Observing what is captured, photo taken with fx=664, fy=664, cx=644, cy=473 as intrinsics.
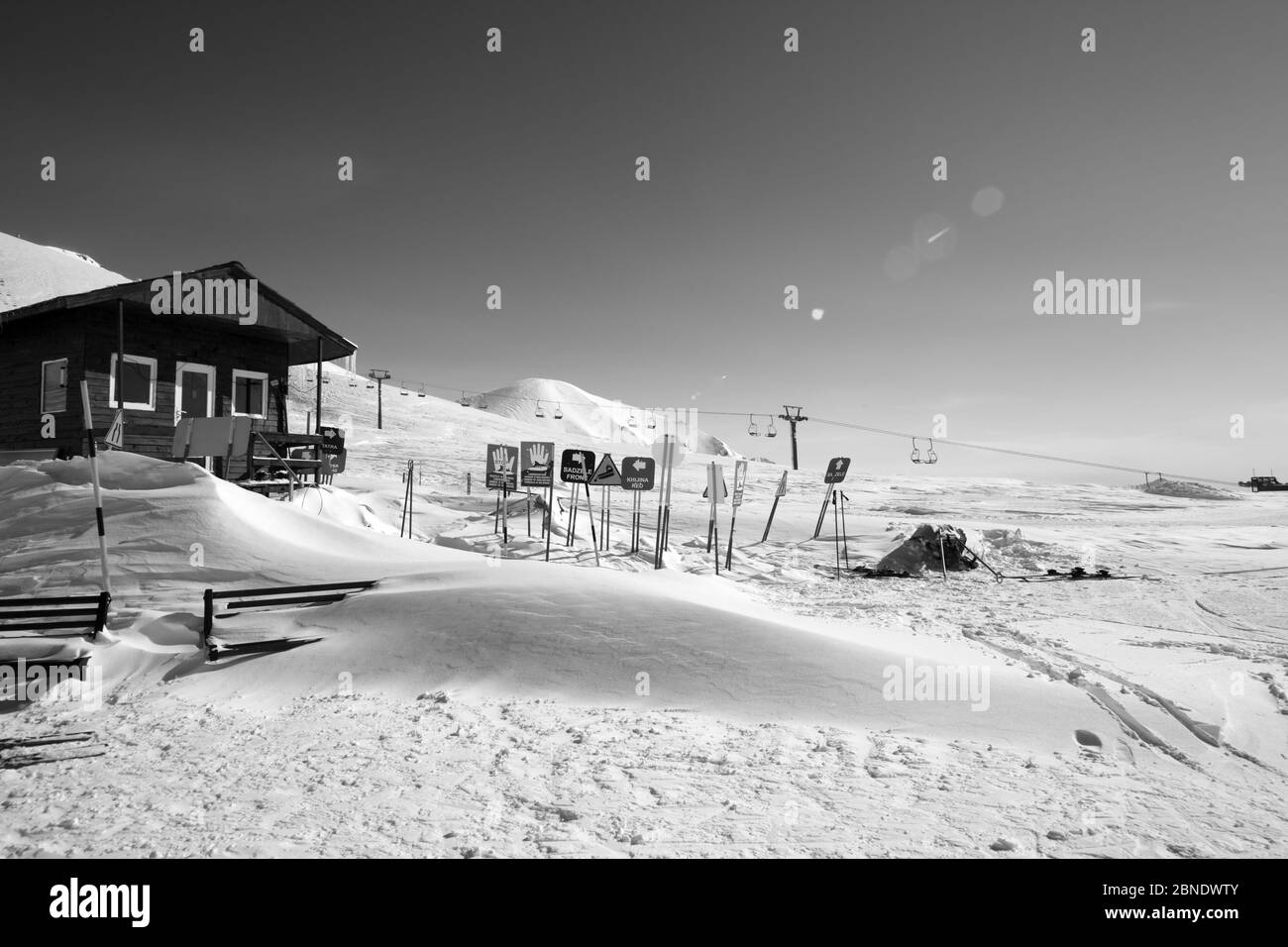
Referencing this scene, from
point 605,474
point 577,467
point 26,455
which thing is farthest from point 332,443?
point 605,474

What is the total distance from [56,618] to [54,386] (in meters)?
11.5

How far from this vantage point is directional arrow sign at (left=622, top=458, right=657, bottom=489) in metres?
13.7

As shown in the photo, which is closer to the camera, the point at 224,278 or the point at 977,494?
the point at 224,278

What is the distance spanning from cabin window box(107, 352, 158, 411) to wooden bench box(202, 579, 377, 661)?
1065 centimetres

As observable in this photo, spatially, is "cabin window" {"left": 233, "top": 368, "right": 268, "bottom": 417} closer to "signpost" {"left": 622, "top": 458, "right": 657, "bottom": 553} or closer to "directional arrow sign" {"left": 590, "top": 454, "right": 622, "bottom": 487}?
"directional arrow sign" {"left": 590, "top": 454, "right": 622, "bottom": 487}

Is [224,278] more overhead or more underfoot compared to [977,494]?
more overhead

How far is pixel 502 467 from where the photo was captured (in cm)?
1619

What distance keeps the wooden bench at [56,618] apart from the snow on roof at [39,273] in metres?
94.9

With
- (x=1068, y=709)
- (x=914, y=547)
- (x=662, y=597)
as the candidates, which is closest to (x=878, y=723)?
(x=1068, y=709)

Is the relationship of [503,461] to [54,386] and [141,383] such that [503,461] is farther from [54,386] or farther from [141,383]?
[54,386]

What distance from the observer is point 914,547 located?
15.7 m

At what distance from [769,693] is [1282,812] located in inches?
125

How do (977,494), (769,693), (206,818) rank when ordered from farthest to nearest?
(977,494) → (769,693) → (206,818)
